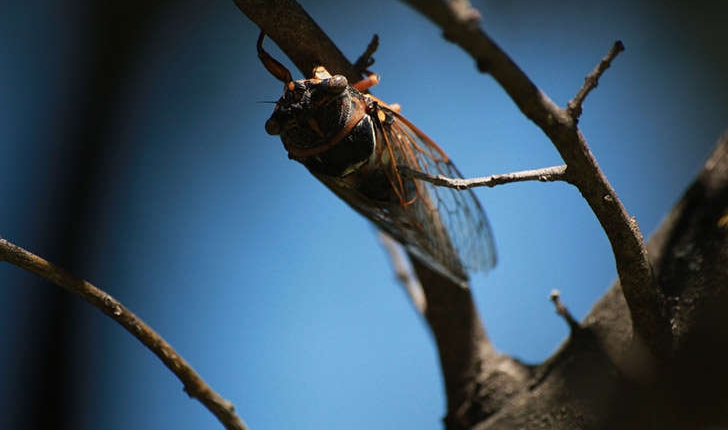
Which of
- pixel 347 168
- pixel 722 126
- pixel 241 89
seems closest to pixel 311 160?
pixel 347 168

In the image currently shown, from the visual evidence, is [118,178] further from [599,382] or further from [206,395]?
[599,382]

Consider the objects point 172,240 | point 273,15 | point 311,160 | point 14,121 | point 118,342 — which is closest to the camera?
point 273,15

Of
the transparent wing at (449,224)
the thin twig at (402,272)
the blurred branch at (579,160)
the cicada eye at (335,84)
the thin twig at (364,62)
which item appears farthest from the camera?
the thin twig at (402,272)

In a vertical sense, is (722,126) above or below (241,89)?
below

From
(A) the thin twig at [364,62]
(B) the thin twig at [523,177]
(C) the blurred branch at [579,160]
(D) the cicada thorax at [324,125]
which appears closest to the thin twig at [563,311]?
(C) the blurred branch at [579,160]

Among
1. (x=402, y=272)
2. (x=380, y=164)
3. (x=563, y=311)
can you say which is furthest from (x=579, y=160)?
(x=402, y=272)

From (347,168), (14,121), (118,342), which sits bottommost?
(347,168)

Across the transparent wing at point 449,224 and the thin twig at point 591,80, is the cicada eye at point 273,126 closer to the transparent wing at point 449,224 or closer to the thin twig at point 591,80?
the transparent wing at point 449,224
